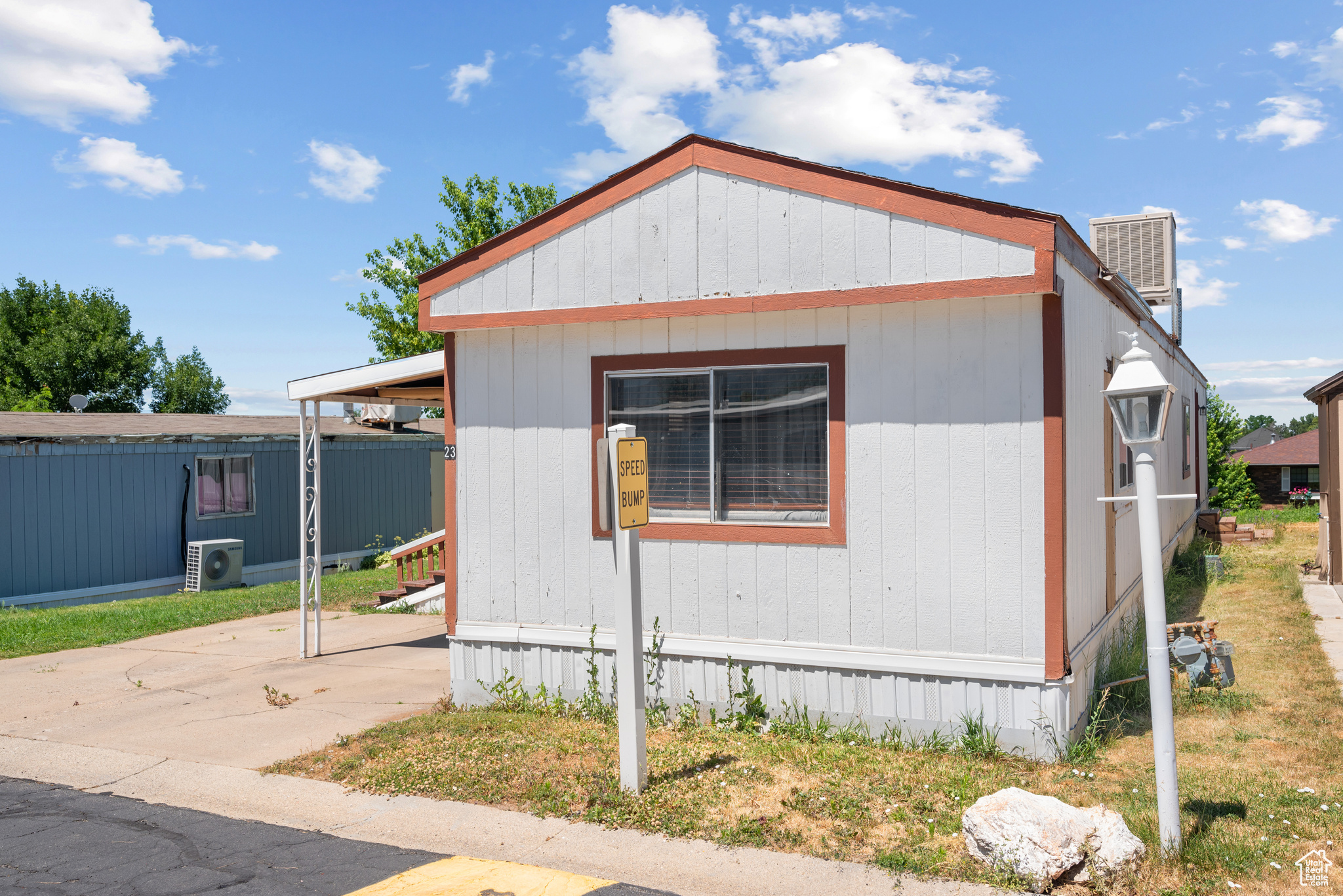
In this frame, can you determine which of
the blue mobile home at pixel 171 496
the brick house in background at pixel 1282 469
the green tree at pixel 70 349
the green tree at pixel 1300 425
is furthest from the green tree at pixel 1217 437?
the green tree at pixel 1300 425

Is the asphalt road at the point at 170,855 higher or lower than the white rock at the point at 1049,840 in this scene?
lower

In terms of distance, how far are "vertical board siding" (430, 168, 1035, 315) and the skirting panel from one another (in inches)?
99.6

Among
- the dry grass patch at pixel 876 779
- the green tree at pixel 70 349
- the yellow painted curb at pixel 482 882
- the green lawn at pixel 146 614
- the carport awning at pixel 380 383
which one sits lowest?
the yellow painted curb at pixel 482 882

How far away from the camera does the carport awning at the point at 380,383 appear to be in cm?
816

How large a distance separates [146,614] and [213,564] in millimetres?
3209

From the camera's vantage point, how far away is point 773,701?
6.38m

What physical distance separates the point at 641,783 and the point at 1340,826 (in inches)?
137

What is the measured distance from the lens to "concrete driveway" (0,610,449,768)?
22.0 feet

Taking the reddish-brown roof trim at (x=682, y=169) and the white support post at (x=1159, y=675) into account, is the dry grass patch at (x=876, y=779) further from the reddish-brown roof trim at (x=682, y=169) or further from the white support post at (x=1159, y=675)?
the reddish-brown roof trim at (x=682, y=169)

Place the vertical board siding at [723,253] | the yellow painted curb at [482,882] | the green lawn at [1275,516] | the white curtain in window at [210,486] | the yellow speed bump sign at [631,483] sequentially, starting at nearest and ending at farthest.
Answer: the yellow painted curb at [482,882]
the yellow speed bump sign at [631,483]
the vertical board siding at [723,253]
the white curtain in window at [210,486]
the green lawn at [1275,516]

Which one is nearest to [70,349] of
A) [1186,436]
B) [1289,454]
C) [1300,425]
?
[1186,436]

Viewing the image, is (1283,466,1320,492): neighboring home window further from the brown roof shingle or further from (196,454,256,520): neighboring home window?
(196,454,256,520): neighboring home window

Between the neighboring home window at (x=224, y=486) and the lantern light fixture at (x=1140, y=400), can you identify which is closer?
the lantern light fixture at (x=1140, y=400)

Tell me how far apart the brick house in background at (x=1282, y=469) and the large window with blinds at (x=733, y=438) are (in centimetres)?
4093
